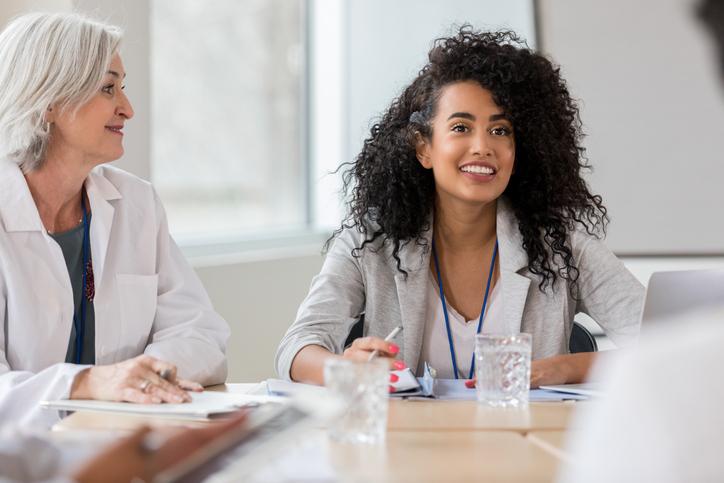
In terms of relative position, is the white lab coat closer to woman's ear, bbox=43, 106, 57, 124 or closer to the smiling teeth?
woman's ear, bbox=43, 106, 57, 124

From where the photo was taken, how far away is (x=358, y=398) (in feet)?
4.33

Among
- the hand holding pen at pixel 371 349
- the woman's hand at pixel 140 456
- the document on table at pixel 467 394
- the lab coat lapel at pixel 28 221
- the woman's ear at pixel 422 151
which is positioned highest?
the woman's ear at pixel 422 151

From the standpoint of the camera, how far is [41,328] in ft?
6.85

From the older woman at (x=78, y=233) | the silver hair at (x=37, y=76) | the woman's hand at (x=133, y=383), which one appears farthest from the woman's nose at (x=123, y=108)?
the woman's hand at (x=133, y=383)

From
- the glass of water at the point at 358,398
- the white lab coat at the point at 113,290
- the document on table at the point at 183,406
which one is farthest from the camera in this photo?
the white lab coat at the point at 113,290

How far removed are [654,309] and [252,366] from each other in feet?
9.30

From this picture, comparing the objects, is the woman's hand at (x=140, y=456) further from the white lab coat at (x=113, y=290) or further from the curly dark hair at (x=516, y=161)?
the curly dark hair at (x=516, y=161)

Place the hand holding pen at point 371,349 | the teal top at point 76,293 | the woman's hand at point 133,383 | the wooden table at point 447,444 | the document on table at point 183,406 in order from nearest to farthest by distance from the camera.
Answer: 1. the wooden table at point 447,444
2. the document on table at point 183,406
3. the woman's hand at point 133,383
4. the hand holding pen at point 371,349
5. the teal top at point 76,293

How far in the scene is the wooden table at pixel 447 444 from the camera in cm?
116

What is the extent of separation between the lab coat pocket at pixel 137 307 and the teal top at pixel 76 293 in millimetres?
76

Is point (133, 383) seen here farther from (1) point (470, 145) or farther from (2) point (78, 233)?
(1) point (470, 145)

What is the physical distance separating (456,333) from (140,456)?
Answer: 4.49 feet

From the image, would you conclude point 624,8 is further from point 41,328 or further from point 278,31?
point 41,328

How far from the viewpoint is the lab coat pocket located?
2205mm
